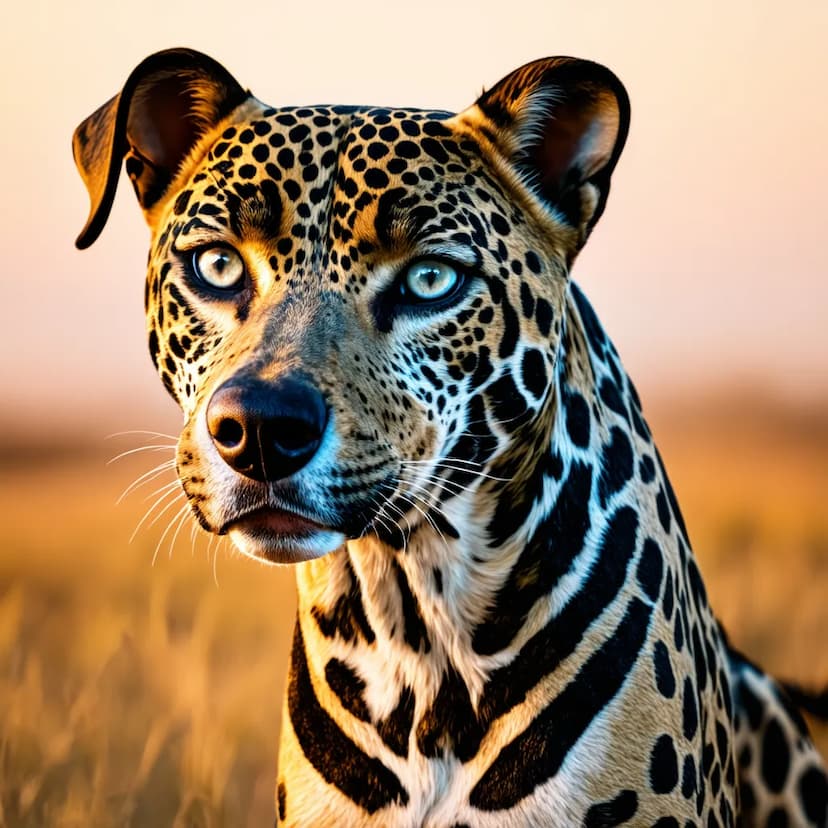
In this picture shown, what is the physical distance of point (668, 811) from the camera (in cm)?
243

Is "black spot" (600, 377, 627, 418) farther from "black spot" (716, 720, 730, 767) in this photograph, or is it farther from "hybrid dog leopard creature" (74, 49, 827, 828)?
"black spot" (716, 720, 730, 767)

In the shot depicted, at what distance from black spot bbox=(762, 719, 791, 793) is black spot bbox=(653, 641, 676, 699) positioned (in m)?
0.73

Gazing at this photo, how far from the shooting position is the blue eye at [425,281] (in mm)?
2320

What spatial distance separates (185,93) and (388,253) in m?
0.56

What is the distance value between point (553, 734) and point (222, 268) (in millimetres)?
947

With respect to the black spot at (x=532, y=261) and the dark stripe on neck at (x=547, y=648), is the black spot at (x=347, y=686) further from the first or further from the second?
the black spot at (x=532, y=261)

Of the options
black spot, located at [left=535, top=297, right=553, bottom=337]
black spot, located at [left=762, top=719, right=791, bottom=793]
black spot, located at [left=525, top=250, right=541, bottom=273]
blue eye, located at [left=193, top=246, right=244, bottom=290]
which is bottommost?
black spot, located at [left=762, top=719, right=791, bottom=793]

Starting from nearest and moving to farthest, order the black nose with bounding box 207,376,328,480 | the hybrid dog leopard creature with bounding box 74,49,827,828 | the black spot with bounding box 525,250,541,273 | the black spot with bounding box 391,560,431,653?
1. the black nose with bounding box 207,376,328,480
2. the hybrid dog leopard creature with bounding box 74,49,827,828
3. the black spot with bounding box 525,250,541,273
4. the black spot with bounding box 391,560,431,653

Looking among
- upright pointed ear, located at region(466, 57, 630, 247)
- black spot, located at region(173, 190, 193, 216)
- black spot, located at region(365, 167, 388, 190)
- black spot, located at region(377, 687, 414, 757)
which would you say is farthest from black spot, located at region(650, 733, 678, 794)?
black spot, located at region(173, 190, 193, 216)

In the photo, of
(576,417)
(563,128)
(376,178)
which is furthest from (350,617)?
(563,128)

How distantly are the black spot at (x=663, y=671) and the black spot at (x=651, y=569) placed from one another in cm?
9

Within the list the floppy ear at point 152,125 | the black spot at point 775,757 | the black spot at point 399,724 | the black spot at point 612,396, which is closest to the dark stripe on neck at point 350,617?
the black spot at point 399,724

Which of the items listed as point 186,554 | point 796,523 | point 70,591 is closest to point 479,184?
point 186,554

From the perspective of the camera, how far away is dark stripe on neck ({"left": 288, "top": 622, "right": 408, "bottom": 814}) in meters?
2.46
